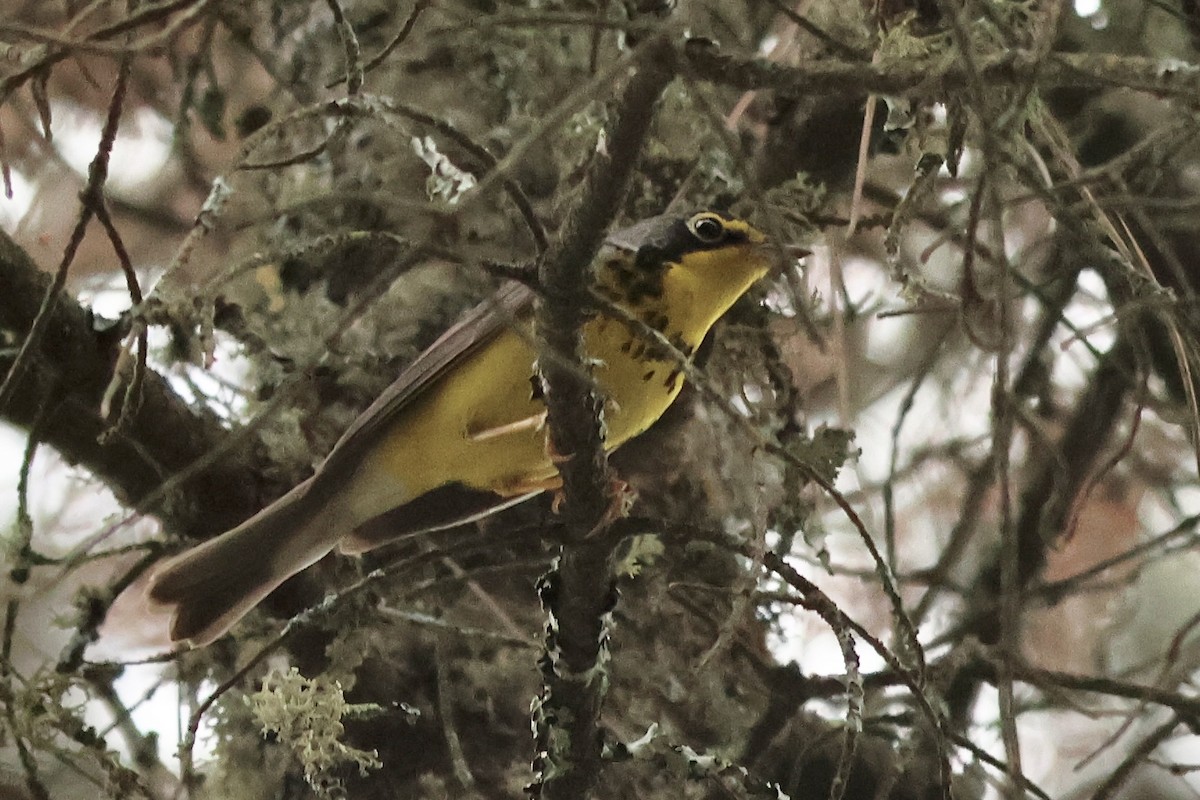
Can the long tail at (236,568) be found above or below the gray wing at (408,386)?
below

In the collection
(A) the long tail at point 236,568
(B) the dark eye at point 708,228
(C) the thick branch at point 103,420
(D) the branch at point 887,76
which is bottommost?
(D) the branch at point 887,76

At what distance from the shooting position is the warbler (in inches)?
86.7

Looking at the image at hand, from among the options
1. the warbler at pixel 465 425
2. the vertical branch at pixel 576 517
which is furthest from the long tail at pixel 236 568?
the vertical branch at pixel 576 517

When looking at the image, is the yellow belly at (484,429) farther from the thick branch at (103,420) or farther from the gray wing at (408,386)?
the thick branch at (103,420)

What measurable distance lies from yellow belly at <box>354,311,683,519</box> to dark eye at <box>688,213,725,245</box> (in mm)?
269

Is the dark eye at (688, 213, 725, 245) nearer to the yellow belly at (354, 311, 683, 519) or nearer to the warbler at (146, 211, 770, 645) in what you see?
the warbler at (146, 211, 770, 645)

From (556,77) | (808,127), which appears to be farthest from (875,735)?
(556,77)

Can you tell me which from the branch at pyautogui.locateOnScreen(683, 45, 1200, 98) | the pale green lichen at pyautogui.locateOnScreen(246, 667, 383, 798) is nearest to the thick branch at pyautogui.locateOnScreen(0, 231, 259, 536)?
the pale green lichen at pyautogui.locateOnScreen(246, 667, 383, 798)

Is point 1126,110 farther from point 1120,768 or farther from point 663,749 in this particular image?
point 663,749

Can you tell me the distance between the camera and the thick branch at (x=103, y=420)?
2029 millimetres

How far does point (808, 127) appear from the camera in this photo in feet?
9.08

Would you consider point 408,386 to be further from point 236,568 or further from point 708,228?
point 708,228

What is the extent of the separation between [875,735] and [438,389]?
3.58 ft

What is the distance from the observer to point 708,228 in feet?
7.61
